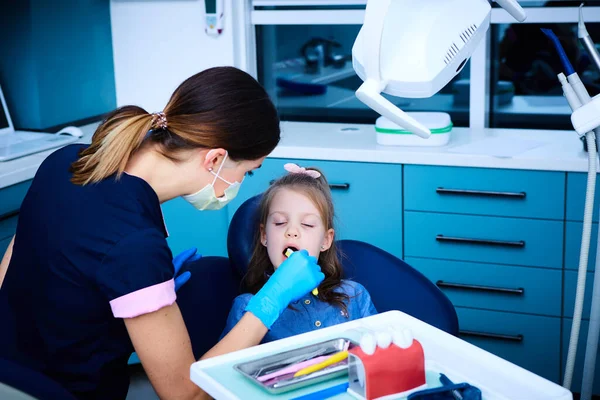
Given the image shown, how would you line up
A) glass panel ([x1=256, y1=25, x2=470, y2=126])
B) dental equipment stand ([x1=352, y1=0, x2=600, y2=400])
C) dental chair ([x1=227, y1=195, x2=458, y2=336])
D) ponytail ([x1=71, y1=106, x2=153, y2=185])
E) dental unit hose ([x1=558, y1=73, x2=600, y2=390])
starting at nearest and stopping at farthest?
1. dental equipment stand ([x1=352, y1=0, x2=600, y2=400])
2. ponytail ([x1=71, y1=106, x2=153, y2=185])
3. dental unit hose ([x1=558, y1=73, x2=600, y2=390])
4. dental chair ([x1=227, y1=195, x2=458, y2=336])
5. glass panel ([x1=256, y1=25, x2=470, y2=126])

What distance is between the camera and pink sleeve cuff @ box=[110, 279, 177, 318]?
1.49 meters

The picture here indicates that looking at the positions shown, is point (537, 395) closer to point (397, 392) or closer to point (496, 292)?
point (397, 392)

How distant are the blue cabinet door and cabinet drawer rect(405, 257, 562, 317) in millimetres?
749

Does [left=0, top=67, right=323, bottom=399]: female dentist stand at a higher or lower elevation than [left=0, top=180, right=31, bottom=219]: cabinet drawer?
higher

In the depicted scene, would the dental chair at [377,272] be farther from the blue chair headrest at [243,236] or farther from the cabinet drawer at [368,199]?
the cabinet drawer at [368,199]

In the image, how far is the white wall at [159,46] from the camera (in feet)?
11.3

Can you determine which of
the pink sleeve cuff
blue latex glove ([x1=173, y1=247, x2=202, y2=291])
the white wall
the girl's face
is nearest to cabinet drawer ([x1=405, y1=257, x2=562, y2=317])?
the girl's face

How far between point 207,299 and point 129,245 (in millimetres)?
585

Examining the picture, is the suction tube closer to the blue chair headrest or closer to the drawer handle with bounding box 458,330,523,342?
the blue chair headrest

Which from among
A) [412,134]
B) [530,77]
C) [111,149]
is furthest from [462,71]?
[111,149]

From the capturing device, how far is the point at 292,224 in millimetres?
2031

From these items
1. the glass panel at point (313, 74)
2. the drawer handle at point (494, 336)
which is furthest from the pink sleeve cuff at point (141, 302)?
the glass panel at point (313, 74)

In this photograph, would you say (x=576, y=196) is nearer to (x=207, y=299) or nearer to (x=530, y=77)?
(x=530, y=77)

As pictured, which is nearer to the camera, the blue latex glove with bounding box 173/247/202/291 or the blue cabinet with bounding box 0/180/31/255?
the blue latex glove with bounding box 173/247/202/291
